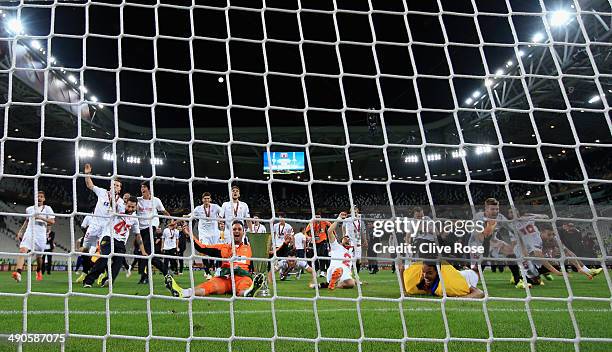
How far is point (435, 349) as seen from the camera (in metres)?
2.68

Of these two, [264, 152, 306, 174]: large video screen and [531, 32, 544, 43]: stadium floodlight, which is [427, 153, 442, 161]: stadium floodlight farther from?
[531, 32, 544, 43]: stadium floodlight

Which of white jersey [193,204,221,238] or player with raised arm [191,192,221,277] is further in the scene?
player with raised arm [191,192,221,277]

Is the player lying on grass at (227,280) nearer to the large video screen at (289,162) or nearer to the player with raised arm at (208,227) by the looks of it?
the player with raised arm at (208,227)

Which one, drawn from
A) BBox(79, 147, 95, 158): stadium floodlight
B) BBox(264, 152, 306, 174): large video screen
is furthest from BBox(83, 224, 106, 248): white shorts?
BBox(79, 147, 95, 158): stadium floodlight

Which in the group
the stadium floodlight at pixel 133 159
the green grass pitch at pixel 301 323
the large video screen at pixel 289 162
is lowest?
the green grass pitch at pixel 301 323

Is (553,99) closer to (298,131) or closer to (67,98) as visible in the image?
(298,131)

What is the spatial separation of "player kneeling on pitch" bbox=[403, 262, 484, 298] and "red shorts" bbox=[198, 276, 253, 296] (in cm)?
177

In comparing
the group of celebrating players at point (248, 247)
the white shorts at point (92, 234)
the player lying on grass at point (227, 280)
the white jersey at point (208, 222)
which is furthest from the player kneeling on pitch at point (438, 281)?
the white shorts at point (92, 234)

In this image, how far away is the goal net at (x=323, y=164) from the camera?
9.55ft

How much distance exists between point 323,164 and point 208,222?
17555 millimetres

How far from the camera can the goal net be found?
9.55ft

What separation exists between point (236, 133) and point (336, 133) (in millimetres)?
4865

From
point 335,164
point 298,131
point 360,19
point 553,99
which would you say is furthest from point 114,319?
point 335,164

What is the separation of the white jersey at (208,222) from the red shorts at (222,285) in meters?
2.49
